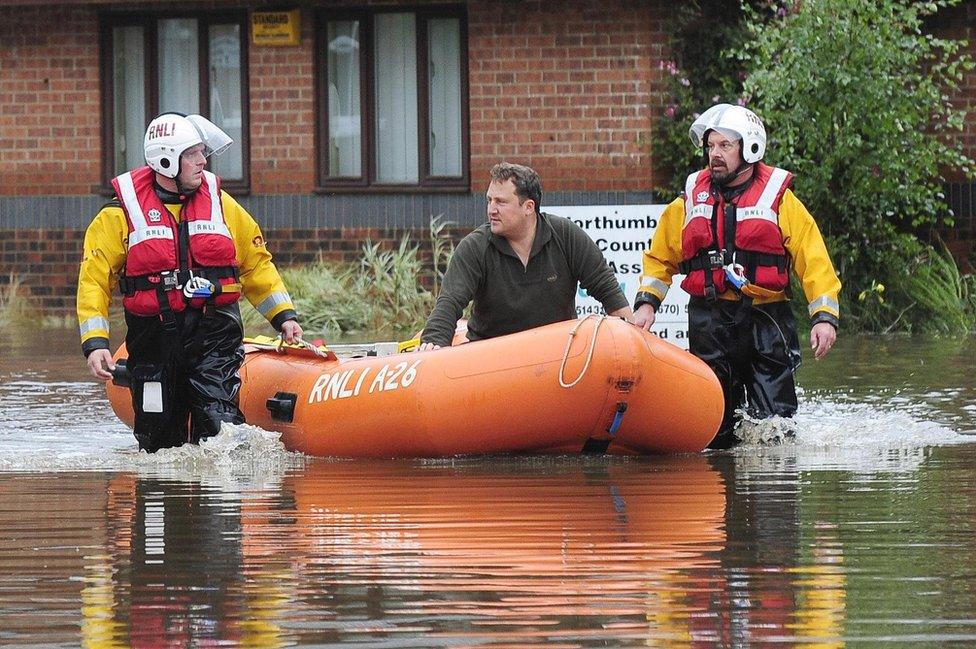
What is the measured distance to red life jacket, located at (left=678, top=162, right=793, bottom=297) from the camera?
30.9 feet

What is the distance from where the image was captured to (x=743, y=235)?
9406 millimetres

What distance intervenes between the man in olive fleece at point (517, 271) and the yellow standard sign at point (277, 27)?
948 cm

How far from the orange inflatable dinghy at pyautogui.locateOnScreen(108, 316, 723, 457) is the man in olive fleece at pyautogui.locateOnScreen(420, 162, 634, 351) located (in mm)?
391

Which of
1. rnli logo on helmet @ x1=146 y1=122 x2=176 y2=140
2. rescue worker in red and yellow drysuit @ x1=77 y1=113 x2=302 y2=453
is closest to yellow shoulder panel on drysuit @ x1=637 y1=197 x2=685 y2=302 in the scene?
rescue worker in red and yellow drysuit @ x1=77 y1=113 x2=302 y2=453

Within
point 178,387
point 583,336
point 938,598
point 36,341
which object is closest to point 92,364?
point 178,387

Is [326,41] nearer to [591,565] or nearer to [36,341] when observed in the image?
[36,341]

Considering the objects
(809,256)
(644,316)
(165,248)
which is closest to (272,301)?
(165,248)

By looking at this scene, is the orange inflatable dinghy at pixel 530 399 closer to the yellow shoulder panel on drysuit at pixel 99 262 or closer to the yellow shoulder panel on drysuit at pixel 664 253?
the yellow shoulder panel on drysuit at pixel 664 253

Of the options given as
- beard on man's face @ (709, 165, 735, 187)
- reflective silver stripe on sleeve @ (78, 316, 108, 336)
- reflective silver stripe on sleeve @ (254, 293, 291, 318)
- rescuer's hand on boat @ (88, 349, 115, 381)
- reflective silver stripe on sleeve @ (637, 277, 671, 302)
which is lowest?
rescuer's hand on boat @ (88, 349, 115, 381)

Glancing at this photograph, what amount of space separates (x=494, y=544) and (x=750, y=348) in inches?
128

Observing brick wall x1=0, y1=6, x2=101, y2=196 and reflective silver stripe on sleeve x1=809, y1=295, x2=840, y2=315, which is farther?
brick wall x1=0, y1=6, x2=101, y2=196

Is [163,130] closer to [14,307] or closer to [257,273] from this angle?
[257,273]

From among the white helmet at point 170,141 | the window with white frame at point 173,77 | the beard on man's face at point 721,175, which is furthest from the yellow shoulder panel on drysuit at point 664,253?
the window with white frame at point 173,77

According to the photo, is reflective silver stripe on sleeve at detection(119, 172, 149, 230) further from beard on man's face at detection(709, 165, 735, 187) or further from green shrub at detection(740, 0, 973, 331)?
green shrub at detection(740, 0, 973, 331)
